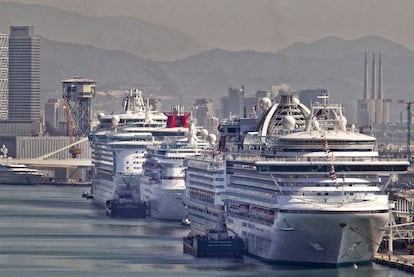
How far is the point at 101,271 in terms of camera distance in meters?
64.8

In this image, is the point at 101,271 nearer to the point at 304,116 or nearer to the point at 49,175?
the point at 304,116

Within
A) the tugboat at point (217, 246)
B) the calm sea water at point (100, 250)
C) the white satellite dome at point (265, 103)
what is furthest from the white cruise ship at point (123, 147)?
the tugboat at point (217, 246)

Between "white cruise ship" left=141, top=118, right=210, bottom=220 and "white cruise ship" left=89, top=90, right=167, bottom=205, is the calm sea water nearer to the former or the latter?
"white cruise ship" left=141, top=118, right=210, bottom=220

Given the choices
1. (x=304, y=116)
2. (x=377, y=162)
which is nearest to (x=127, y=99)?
(x=304, y=116)

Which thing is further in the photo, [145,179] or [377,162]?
[145,179]

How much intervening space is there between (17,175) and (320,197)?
8899 cm

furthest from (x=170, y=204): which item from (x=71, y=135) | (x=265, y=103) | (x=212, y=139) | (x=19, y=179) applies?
(x=71, y=135)

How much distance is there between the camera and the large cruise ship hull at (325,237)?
63094 mm

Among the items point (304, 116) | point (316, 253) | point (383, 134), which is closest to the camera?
point (316, 253)

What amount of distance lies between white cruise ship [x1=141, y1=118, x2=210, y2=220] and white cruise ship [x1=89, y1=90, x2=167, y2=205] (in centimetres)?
740

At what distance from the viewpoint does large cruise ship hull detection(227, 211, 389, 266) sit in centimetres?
6309

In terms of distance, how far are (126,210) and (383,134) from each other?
325ft

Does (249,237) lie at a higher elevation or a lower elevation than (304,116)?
lower

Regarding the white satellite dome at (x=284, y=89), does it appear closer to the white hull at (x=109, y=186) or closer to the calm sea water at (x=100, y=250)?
the calm sea water at (x=100, y=250)
